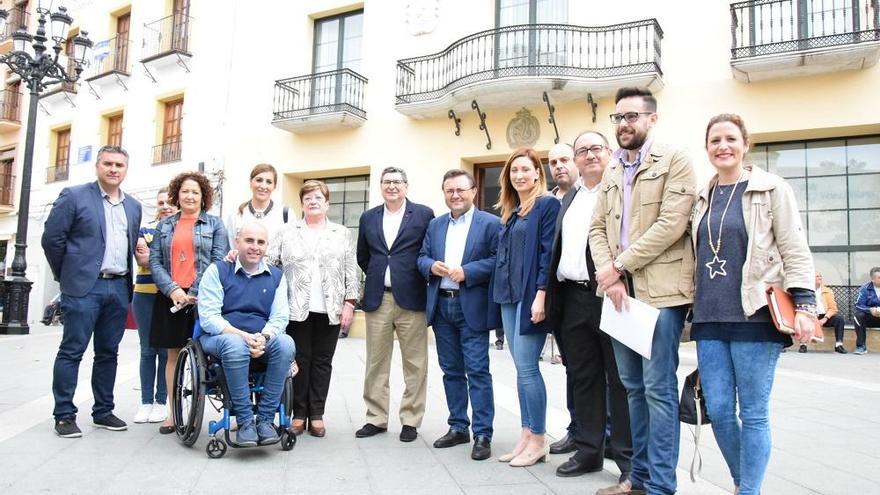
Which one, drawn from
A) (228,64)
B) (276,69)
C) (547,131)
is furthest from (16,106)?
(547,131)

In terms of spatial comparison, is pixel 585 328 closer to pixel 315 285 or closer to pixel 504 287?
pixel 504 287

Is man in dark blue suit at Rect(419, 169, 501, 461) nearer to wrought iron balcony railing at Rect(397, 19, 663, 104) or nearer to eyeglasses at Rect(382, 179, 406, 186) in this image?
eyeglasses at Rect(382, 179, 406, 186)

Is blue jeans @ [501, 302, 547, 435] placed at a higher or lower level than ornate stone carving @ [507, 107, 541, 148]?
lower

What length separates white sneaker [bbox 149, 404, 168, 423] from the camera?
4.87m

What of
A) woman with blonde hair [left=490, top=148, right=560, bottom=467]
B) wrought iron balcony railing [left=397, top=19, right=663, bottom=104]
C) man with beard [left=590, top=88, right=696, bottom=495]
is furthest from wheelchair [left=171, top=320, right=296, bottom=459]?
wrought iron balcony railing [left=397, top=19, right=663, bottom=104]

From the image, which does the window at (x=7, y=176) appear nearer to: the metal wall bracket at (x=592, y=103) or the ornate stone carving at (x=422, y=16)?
the ornate stone carving at (x=422, y=16)

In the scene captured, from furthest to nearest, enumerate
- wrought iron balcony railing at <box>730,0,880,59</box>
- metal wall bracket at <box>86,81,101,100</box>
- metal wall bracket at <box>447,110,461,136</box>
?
metal wall bracket at <box>86,81,101,100</box> → metal wall bracket at <box>447,110,461,136</box> → wrought iron balcony railing at <box>730,0,880,59</box>

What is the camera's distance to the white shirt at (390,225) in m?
4.63

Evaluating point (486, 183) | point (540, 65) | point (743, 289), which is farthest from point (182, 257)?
point (486, 183)

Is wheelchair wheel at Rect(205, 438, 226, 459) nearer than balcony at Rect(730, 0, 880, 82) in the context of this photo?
Yes

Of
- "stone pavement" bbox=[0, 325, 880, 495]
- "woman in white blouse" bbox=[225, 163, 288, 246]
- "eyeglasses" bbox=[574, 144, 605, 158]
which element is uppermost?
"eyeglasses" bbox=[574, 144, 605, 158]

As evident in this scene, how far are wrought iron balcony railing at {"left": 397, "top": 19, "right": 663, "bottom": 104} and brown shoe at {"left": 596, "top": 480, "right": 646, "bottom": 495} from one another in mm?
9398

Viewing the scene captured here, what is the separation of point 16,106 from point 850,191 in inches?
972

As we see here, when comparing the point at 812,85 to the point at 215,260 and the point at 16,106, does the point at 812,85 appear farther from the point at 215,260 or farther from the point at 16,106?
the point at 16,106
